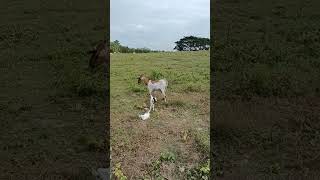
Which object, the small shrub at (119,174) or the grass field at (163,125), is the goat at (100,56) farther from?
the small shrub at (119,174)

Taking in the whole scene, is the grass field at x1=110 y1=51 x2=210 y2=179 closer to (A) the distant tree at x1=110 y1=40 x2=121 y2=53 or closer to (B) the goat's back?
(B) the goat's back

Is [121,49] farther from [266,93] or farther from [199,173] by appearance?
[199,173]

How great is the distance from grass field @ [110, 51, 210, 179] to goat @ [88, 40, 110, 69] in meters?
0.44

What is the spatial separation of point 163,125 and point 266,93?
9.09 ft

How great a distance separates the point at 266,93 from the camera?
1284 cm

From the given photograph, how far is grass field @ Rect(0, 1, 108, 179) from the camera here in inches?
410

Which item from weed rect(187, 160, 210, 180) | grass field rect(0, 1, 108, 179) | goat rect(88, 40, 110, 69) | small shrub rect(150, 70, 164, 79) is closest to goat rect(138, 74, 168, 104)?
grass field rect(0, 1, 108, 179)

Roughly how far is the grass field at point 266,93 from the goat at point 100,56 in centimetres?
276

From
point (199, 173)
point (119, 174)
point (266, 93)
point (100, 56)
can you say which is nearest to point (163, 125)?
point (199, 173)

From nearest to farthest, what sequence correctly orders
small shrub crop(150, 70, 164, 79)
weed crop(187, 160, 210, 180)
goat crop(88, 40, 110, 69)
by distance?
weed crop(187, 160, 210, 180)
small shrub crop(150, 70, 164, 79)
goat crop(88, 40, 110, 69)

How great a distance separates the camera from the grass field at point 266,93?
34.9ft

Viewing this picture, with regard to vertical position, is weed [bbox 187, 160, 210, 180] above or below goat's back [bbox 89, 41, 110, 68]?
below

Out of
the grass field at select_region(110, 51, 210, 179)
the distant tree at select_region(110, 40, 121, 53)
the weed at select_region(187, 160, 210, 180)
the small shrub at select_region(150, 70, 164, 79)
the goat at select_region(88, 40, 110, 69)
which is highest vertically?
the distant tree at select_region(110, 40, 121, 53)

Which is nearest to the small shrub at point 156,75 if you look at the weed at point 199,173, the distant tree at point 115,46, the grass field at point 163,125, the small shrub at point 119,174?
the grass field at point 163,125
